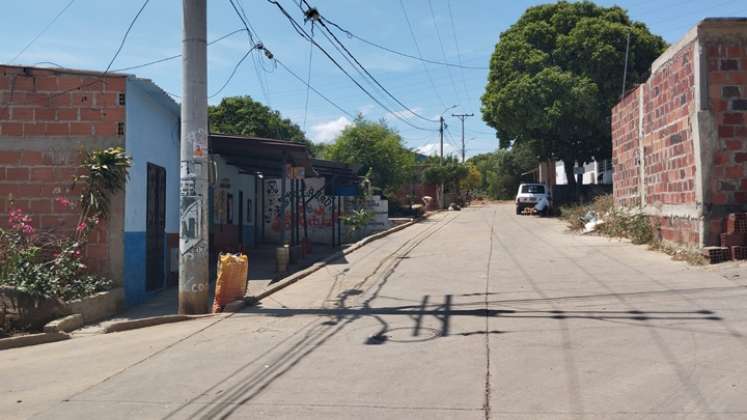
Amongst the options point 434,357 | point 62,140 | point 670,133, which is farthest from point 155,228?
point 670,133

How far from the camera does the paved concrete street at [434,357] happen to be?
17.8ft

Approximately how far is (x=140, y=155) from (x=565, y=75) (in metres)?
24.8

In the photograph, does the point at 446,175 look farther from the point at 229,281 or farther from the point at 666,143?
the point at 229,281

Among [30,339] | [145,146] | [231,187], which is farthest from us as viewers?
[231,187]

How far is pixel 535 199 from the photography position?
3547 cm

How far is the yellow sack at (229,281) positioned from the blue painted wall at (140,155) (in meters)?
1.78

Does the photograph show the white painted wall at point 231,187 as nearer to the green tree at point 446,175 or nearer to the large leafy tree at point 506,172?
the green tree at point 446,175

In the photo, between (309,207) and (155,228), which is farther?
(309,207)

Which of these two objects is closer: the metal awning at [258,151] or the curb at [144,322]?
the curb at [144,322]

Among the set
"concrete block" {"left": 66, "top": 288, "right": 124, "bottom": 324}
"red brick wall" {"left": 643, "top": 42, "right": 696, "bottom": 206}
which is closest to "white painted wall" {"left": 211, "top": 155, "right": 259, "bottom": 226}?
"concrete block" {"left": 66, "top": 288, "right": 124, "bottom": 324}

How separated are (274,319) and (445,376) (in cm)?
405

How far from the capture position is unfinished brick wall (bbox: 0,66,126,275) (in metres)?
11.2

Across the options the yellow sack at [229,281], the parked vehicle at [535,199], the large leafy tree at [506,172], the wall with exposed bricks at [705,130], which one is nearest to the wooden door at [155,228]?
the yellow sack at [229,281]

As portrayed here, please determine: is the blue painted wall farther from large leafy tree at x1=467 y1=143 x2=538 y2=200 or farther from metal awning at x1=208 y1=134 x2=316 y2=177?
large leafy tree at x1=467 y1=143 x2=538 y2=200
